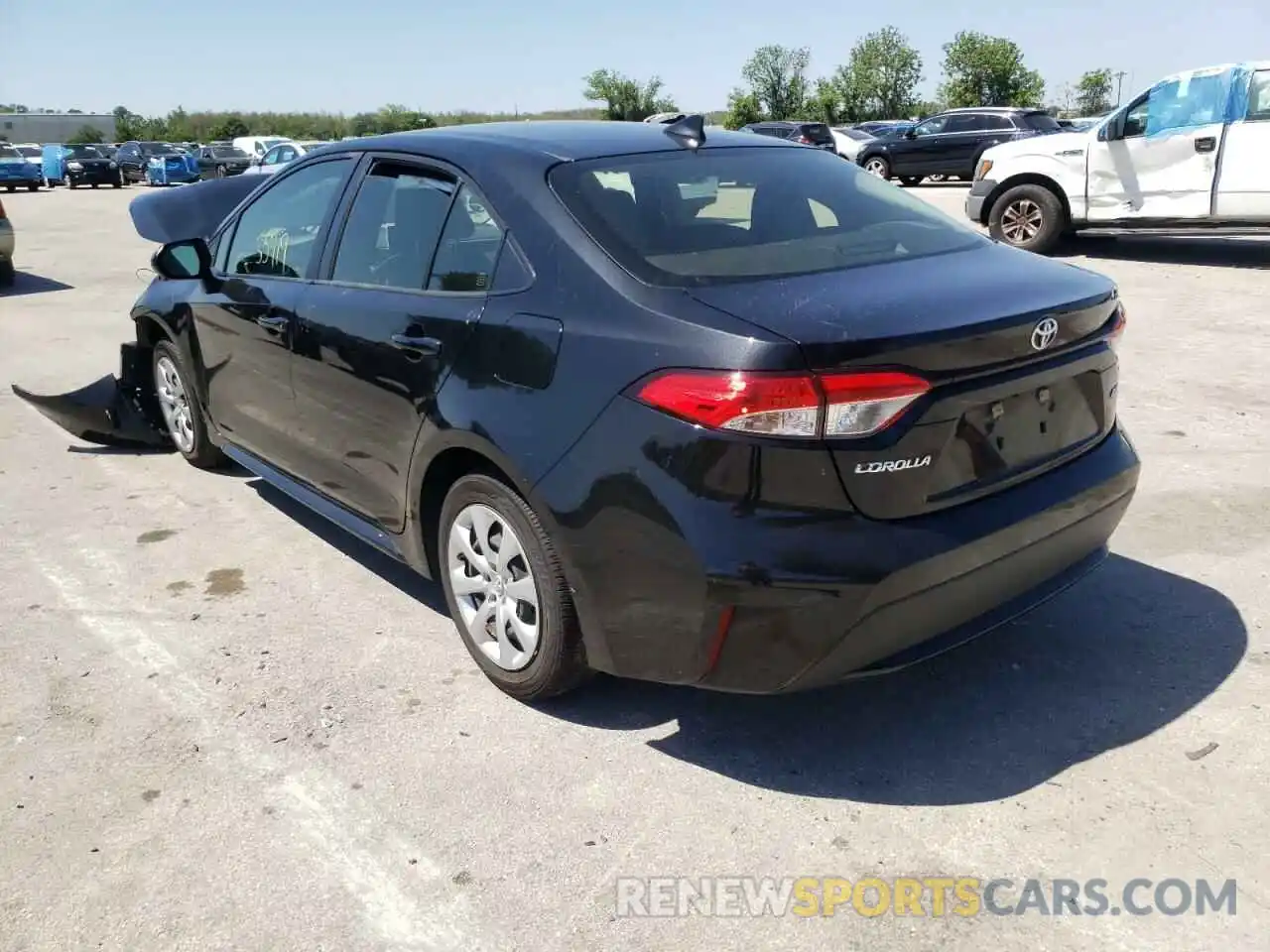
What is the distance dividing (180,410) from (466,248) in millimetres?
3021

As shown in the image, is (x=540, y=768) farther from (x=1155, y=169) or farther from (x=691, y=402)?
(x=1155, y=169)

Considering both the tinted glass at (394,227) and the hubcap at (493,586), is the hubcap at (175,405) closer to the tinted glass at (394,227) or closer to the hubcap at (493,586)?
the tinted glass at (394,227)

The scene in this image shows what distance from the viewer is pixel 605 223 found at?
2.93 meters

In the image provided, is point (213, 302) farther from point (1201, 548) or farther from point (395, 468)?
point (1201, 548)

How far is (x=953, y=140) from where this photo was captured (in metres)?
23.3

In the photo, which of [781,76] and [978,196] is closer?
[978,196]

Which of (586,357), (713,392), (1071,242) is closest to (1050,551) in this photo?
(713,392)

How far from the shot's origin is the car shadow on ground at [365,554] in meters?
4.03

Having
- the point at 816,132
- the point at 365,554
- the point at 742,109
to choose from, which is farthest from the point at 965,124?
the point at 742,109

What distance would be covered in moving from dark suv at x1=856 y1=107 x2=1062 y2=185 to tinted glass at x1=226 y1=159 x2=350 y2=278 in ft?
68.9

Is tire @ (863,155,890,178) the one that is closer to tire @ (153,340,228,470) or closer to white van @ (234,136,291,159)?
tire @ (153,340,228,470)

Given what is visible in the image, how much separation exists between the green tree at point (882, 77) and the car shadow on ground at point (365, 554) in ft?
237

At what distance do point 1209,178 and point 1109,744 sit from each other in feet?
31.6

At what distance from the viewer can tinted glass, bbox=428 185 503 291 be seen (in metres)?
3.11
